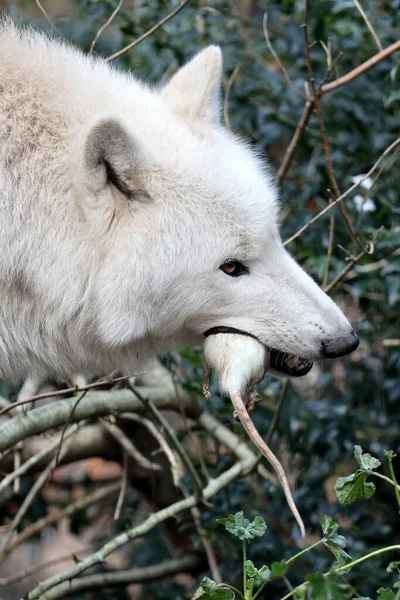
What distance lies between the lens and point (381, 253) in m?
4.45

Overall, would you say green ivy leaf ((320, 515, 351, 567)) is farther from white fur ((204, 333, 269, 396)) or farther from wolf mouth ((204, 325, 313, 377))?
wolf mouth ((204, 325, 313, 377))

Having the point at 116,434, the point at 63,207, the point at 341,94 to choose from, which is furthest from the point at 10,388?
the point at 341,94

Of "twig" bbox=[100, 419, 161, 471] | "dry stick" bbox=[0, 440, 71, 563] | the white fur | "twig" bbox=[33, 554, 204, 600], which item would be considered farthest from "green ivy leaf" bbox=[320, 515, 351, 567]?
"twig" bbox=[100, 419, 161, 471]

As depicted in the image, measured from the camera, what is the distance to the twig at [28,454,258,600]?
10.1 feet

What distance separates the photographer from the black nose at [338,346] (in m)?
2.94

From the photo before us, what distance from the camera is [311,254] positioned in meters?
4.17

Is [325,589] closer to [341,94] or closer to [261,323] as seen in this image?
[261,323]

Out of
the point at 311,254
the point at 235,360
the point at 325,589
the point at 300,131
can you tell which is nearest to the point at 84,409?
the point at 235,360

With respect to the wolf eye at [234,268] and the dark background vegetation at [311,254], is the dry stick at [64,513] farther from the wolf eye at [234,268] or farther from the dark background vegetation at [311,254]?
the wolf eye at [234,268]

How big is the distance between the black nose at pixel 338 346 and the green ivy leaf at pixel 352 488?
851 millimetres

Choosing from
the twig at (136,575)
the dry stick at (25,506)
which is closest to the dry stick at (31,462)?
the dry stick at (25,506)

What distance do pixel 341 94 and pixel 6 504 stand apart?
9.64ft

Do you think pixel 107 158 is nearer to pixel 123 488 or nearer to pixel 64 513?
pixel 123 488

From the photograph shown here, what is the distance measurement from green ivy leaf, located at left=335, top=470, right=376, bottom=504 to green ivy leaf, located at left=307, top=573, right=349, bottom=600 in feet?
1.39
